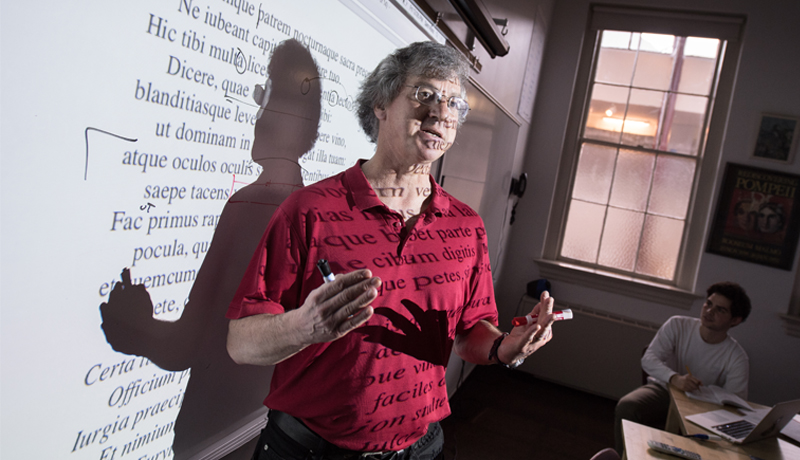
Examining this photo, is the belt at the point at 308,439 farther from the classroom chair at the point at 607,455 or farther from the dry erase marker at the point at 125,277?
the classroom chair at the point at 607,455

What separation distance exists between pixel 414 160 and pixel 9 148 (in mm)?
664

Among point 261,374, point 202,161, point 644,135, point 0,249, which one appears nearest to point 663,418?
point 644,135

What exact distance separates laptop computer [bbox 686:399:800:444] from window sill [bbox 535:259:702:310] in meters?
1.75

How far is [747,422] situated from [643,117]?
274cm

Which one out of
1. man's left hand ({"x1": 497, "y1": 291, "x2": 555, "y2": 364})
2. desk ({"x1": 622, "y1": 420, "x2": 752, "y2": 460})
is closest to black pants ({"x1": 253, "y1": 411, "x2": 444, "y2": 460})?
man's left hand ({"x1": 497, "y1": 291, "x2": 555, "y2": 364})

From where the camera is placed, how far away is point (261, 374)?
43.1 inches

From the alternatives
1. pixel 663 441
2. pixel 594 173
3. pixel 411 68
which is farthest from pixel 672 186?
pixel 411 68

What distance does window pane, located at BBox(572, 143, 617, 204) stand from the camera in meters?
4.00

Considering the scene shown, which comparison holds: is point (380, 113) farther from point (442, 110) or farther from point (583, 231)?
point (583, 231)

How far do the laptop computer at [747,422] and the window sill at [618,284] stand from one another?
1747 millimetres

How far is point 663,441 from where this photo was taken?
162cm

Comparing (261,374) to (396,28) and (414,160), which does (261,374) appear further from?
(396,28)

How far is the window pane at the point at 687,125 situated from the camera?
3.79 meters

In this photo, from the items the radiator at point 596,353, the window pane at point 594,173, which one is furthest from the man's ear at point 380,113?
the window pane at point 594,173
